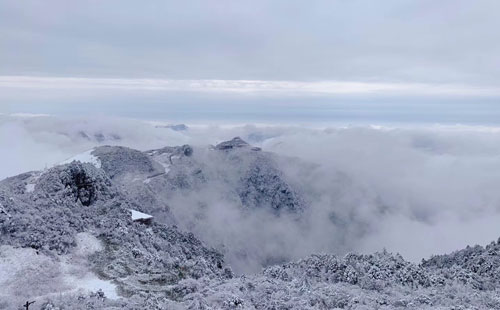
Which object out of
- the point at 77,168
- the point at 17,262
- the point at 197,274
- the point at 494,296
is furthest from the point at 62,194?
the point at 494,296

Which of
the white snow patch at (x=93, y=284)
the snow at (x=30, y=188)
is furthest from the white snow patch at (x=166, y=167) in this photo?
the white snow patch at (x=93, y=284)

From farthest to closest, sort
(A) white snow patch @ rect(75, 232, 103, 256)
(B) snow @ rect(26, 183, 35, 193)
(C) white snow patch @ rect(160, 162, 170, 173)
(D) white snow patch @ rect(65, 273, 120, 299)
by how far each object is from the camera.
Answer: (C) white snow patch @ rect(160, 162, 170, 173), (B) snow @ rect(26, 183, 35, 193), (A) white snow patch @ rect(75, 232, 103, 256), (D) white snow patch @ rect(65, 273, 120, 299)

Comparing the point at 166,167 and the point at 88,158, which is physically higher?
the point at 88,158

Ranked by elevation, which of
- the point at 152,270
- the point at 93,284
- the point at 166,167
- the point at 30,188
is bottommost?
the point at 166,167

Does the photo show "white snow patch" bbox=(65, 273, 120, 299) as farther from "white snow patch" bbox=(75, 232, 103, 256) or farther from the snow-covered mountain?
"white snow patch" bbox=(75, 232, 103, 256)

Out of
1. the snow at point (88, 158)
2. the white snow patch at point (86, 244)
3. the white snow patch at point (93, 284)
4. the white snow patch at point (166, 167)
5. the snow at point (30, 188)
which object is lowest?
the white snow patch at point (166, 167)

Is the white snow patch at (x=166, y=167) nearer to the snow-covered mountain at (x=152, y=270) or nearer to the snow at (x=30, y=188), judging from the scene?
the snow at (x=30, y=188)

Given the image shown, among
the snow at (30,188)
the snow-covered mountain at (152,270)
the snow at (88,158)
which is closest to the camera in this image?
the snow-covered mountain at (152,270)

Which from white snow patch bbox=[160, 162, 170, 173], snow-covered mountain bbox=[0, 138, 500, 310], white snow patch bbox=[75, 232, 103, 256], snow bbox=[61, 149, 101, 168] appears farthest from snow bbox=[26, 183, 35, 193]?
white snow patch bbox=[160, 162, 170, 173]

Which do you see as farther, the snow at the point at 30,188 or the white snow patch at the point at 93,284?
the snow at the point at 30,188

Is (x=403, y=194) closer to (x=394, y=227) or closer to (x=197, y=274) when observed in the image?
(x=394, y=227)

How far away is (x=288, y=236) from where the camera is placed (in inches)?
4232

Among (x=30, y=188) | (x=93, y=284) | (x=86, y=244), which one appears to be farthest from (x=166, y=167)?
(x=93, y=284)

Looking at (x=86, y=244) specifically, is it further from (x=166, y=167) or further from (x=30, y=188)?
(x=166, y=167)
